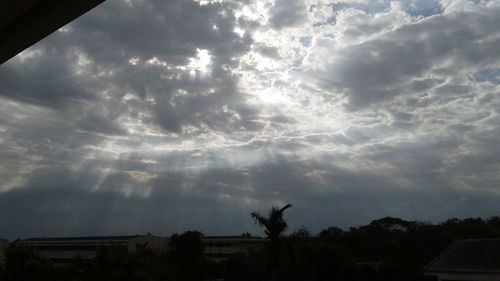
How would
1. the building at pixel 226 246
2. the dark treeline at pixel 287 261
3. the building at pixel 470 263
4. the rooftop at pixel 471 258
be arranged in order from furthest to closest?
the building at pixel 226 246
the rooftop at pixel 471 258
the building at pixel 470 263
the dark treeline at pixel 287 261

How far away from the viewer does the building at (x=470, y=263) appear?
22.9m

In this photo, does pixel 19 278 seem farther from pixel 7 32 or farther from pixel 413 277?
pixel 413 277

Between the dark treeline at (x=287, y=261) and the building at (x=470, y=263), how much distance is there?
503 centimetres

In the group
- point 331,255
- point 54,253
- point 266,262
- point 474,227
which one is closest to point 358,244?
point 474,227

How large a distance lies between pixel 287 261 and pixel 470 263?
42.1 feet

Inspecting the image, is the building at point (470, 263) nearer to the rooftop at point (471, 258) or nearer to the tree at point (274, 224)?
the rooftop at point (471, 258)

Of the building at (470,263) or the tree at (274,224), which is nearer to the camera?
the tree at (274,224)

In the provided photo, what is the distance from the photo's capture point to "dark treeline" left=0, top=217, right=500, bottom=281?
18.7m

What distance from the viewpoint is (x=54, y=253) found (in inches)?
2292

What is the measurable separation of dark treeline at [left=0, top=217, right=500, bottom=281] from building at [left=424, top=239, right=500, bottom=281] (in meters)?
5.03

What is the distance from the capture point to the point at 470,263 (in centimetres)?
2428

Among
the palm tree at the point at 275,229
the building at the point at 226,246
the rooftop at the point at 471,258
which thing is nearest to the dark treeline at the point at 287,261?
the palm tree at the point at 275,229

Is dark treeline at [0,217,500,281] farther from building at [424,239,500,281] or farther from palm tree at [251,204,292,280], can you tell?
building at [424,239,500,281]

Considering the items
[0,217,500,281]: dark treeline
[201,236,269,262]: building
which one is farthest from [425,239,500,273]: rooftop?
[201,236,269,262]: building
